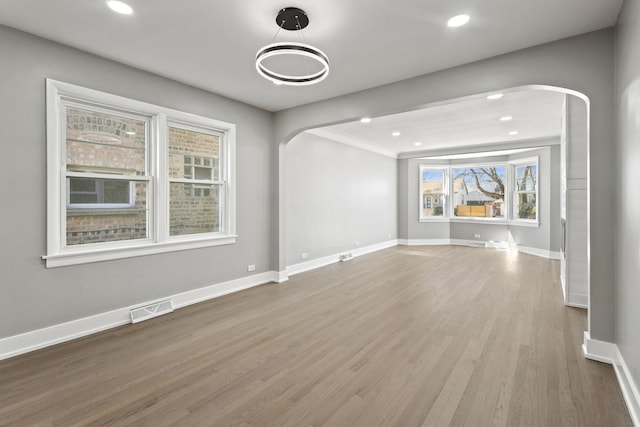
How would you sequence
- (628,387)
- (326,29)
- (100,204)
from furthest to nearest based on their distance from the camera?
(100,204) → (326,29) → (628,387)

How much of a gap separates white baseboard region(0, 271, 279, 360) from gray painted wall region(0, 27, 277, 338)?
0.06 m

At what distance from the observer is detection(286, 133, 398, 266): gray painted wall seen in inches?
228

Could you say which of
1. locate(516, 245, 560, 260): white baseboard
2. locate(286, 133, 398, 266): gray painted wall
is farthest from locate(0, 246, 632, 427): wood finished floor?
locate(516, 245, 560, 260): white baseboard

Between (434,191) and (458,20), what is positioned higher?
(458,20)

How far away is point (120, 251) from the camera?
133 inches

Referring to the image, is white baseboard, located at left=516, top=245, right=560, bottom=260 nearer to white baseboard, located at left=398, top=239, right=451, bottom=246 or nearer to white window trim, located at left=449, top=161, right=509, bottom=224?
white window trim, located at left=449, top=161, right=509, bottom=224

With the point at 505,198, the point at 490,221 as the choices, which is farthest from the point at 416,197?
the point at 505,198

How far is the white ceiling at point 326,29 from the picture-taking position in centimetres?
238

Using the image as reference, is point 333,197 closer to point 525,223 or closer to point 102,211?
point 102,211

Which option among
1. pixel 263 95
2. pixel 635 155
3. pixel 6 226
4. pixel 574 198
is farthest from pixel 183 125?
pixel 574 198

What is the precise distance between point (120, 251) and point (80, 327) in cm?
82

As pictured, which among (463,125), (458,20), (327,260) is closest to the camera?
(458,20)

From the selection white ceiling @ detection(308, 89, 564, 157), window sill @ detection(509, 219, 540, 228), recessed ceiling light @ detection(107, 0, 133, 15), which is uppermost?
white ceiling @ detection(308, 89, 564, 157)

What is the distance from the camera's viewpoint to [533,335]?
3.08 meters
